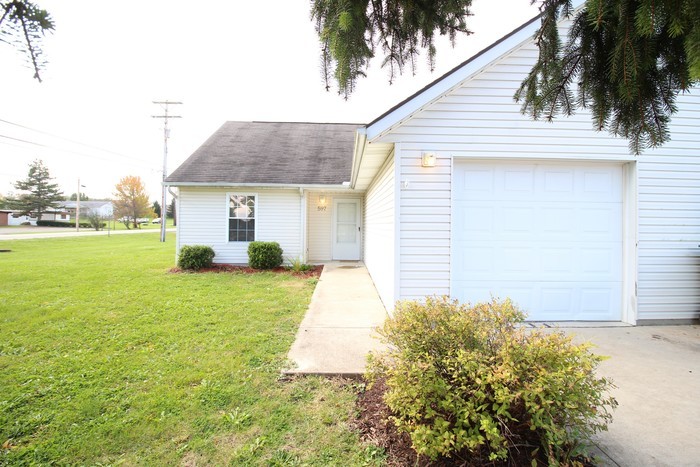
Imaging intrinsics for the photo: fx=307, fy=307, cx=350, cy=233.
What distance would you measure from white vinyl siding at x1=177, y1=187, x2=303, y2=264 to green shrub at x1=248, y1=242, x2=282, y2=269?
57cm

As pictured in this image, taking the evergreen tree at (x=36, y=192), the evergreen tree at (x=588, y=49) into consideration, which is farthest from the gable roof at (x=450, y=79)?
the evergreen tree at (x=36, y=192)

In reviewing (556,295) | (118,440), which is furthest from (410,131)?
(118,440)

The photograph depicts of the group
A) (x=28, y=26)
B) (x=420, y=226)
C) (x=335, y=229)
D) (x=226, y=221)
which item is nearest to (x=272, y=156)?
(x=226, y=221)

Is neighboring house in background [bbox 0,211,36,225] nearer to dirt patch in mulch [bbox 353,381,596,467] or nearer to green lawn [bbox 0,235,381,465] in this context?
green lawn [bbox 0,235,381,465]

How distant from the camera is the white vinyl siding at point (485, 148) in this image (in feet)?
14.2

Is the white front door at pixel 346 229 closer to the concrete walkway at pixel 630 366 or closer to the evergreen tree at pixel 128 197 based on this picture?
the concrete walkway at pixel 630 366

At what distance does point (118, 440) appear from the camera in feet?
7.20

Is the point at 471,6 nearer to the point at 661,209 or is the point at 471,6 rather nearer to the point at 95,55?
the point at 95,55

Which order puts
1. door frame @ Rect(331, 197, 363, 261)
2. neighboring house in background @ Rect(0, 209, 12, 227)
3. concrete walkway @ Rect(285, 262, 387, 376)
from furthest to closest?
neighboring house in background @ Rect(0, 209, 12, 227), door frame @ Rect(331, 197, 363, 261), concrete walkway @ Rect(285, 262, 387, 376)

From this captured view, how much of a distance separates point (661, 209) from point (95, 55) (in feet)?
22.3

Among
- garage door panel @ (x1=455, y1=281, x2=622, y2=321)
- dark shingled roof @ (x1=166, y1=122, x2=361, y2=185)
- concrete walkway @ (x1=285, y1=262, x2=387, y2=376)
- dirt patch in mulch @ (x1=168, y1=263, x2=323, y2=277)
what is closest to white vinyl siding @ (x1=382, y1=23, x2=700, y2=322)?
garage door panel @ (x1=455, y1=281, x2=622, y2=321)

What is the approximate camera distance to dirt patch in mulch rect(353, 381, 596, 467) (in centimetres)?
185

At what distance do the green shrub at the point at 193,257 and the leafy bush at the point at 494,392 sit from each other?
8.73m

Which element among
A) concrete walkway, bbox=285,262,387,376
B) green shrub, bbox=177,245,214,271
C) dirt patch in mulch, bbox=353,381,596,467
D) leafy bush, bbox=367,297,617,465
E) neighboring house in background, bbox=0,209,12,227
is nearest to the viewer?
leafy bush, bbox=367,297,617,465
